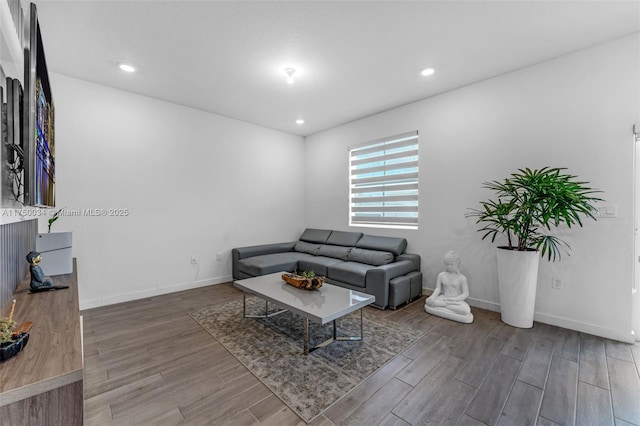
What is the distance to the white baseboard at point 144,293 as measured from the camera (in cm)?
335

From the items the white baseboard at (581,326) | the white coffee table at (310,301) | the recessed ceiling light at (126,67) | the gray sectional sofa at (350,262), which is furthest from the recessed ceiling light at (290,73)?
the white baseboard at (581,326)

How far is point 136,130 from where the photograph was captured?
3.71 m

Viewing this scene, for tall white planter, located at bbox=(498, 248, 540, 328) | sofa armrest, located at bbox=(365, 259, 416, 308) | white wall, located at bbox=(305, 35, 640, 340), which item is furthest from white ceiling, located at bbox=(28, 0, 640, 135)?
sofa armrest, located at bbox=(365, 259, 416, 308)

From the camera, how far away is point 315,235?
532cm

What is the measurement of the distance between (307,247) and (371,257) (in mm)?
1464

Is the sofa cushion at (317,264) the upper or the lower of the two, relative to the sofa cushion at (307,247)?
lower

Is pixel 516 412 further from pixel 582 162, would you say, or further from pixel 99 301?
pixel 99 301

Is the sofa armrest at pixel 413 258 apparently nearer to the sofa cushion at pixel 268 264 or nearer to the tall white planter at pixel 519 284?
the tall white planter at pixel 519 284

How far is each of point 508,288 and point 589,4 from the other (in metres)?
2.58

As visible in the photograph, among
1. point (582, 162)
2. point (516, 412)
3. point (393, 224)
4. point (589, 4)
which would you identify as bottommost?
point (516, 412)

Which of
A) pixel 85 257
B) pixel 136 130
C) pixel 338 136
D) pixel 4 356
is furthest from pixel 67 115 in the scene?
pixel 338 136

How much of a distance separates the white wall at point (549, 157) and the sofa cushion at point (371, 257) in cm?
51

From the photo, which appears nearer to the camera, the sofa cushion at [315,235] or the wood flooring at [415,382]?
the wood flooring at [415,382]

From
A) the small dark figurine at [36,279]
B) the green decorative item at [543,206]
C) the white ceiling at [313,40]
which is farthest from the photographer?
the green decorative item at [543,206]
